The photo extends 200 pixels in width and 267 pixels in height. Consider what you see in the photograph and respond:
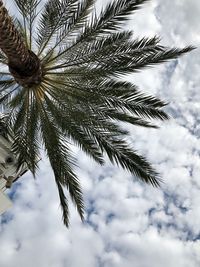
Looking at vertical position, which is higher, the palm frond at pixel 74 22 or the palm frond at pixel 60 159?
the palm frond at pixel 74 22

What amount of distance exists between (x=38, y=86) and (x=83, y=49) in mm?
1576

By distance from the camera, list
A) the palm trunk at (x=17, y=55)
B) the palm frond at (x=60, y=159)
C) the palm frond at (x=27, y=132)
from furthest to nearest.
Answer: the palm frond at (x=60, y=159)
the palm frond at (x=27, y=132)
the palm trunk at (x=17, y=55)

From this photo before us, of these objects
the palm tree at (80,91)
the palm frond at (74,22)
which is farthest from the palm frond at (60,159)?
the palm frond at (74,22)

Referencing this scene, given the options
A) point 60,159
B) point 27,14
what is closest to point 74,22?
point 27,14

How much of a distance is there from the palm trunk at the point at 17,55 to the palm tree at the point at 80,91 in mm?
54

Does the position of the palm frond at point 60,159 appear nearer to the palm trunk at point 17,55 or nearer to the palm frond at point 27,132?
the palm frond at point 27,132

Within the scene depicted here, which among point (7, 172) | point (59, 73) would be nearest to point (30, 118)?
point (59, 73)

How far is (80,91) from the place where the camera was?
12.3 meters

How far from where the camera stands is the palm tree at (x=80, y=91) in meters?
11.9

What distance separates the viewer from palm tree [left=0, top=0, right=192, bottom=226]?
39.0 ft

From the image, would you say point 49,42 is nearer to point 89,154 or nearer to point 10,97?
point 10,97

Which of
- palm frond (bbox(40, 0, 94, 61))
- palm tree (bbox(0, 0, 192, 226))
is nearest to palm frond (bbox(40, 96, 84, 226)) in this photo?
palm tree (bbox(0, 0, 192, 226))

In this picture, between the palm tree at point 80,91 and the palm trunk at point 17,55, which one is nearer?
the palm trunk at point 17,55

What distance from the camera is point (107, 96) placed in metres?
12.2
